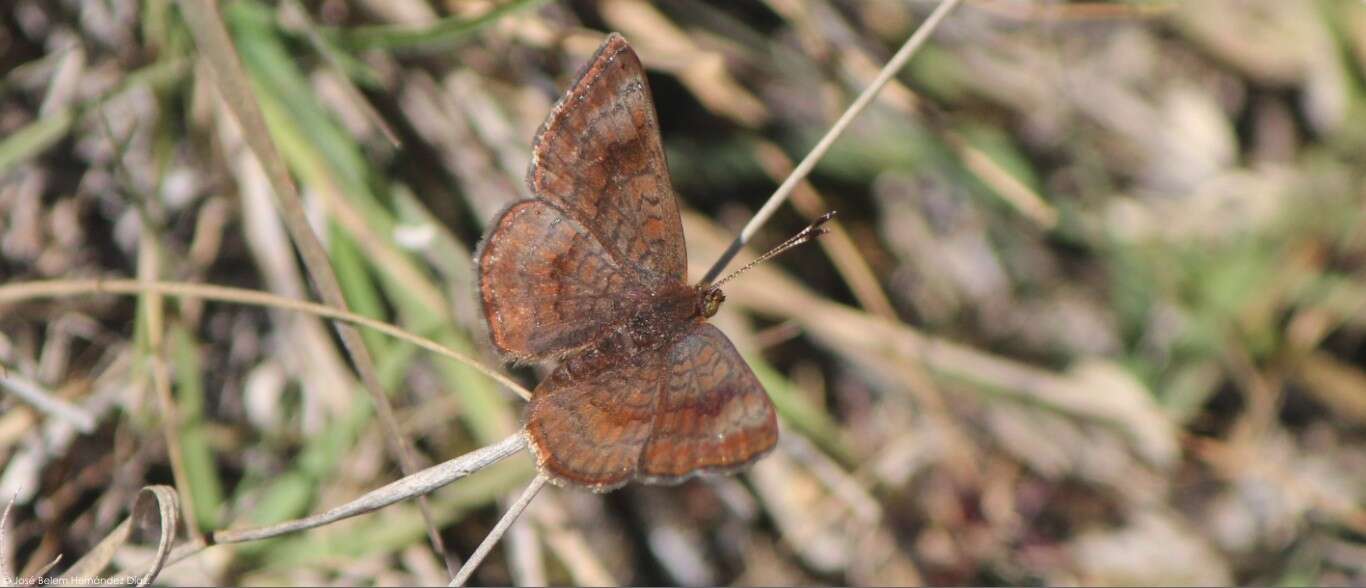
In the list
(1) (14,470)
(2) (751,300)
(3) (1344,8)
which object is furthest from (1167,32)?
(1) (14,470)

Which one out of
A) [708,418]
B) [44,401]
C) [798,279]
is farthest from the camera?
[798,279]

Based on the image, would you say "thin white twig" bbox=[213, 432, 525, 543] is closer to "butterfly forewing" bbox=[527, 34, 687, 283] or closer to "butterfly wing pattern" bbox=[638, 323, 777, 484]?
"butterfly wing pattern" bbox=[638, 323, 777, 484]

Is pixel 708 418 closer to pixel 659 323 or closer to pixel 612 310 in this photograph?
pixel 659 323

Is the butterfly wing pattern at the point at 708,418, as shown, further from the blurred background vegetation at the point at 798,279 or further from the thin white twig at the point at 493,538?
the blurred background vegetation at the point at 798,279

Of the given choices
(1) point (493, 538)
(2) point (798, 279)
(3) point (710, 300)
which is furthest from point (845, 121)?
(2) point (798, 279)

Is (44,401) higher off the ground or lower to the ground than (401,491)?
lower

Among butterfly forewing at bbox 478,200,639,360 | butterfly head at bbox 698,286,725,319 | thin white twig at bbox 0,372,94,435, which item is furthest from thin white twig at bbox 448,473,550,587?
thin white twig at bbox 0,372,94,435
